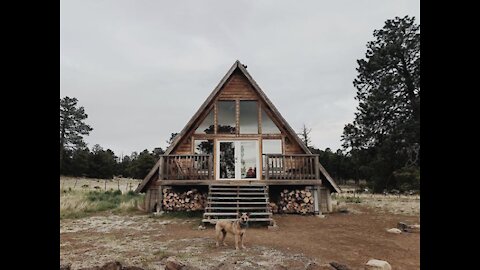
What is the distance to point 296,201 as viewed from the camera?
42.1ft

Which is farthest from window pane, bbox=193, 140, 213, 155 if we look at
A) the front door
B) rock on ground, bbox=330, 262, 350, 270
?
rock on ground, bbox=330, 262, 350, 270

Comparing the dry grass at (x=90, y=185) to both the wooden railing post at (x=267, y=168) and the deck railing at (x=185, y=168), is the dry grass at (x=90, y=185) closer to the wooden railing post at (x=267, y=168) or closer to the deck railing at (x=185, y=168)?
the deck railing at (x=185, y=168)

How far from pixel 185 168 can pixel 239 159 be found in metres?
2.41

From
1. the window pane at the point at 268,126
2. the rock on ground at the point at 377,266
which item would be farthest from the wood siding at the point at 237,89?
the rock on ground at the point at 377,266

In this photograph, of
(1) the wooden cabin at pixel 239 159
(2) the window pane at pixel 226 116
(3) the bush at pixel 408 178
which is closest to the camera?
(1) the wooden cabin at pixel 239 159

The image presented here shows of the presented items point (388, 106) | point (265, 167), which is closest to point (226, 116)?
point (265, 167)

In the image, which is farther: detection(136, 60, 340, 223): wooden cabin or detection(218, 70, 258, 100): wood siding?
detection(218, 70, 258, 100): wood siding

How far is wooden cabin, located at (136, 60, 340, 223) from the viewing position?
12547 millimetres

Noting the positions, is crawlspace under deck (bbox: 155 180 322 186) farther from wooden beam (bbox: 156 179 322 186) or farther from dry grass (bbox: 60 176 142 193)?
dry grass (bbox: 60 176 142 193)

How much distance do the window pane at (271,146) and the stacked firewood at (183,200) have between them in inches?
134

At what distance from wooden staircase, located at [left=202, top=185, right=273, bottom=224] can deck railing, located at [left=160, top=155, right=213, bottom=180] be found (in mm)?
806

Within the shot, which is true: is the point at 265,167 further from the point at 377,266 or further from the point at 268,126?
the point at 377,266

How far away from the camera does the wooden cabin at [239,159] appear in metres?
12.5

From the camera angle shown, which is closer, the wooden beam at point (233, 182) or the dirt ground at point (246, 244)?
the dirt ground at point (246, 244)
